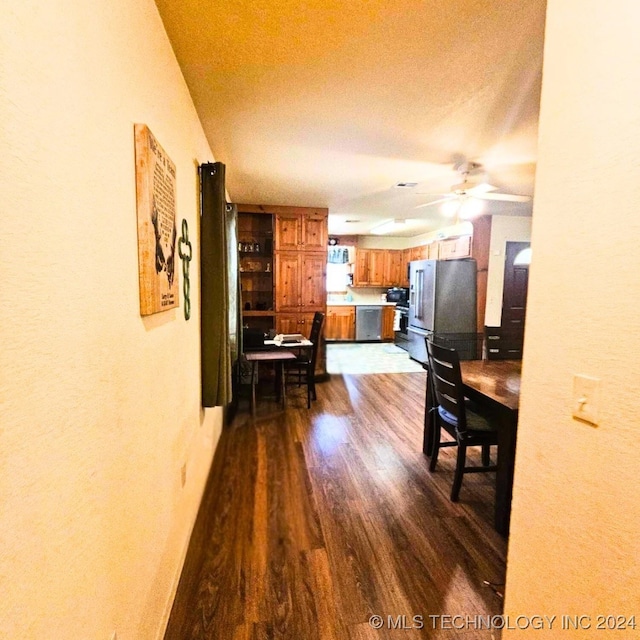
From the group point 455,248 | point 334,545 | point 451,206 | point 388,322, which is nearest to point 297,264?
point 451,206

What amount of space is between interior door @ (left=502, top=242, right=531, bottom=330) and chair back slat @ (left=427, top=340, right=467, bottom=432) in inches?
128

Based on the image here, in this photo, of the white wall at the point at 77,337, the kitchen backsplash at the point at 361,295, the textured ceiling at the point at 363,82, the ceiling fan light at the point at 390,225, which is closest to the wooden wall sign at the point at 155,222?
the white wall at the point at 77,337

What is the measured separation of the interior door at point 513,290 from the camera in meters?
4.95

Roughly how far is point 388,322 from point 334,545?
6380 mm

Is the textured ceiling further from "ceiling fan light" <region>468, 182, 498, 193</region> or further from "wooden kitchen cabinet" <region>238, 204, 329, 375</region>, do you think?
"wooden kitchen cabinet" <region>238, 204, 329, 375</region>

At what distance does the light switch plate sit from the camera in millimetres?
811

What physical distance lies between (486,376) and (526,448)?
59.1 inches

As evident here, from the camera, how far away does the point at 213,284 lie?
221 centimetres

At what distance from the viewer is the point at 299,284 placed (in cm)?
477

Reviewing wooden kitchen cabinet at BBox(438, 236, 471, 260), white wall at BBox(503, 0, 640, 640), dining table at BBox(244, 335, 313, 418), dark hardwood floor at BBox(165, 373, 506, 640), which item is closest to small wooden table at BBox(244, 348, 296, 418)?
dining table at BBox(244, 335, 313, 418)

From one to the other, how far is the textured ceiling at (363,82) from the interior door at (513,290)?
6.39ft

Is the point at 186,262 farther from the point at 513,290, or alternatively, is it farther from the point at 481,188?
the point at 513,290

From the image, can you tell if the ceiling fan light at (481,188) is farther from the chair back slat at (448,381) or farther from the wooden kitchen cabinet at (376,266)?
the wooden kitchen cabinet at (376,266)

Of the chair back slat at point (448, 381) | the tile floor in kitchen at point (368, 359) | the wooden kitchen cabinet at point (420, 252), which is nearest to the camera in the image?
the chair back slat at point (448, 381)
